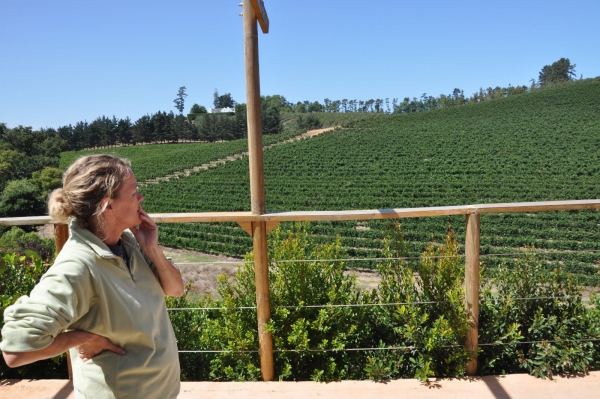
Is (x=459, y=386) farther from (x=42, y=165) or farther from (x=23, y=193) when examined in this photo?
(x=42, y=165)

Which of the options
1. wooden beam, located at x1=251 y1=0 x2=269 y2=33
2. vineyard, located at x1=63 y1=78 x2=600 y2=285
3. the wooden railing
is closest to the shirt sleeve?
the wooden railing

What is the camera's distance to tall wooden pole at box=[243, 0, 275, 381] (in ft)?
6.98

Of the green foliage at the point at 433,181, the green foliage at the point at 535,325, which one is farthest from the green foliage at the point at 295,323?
the green foliage at the point at 433,181

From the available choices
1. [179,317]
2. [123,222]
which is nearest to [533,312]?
[179,317]

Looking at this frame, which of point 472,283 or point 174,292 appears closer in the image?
point 174,292

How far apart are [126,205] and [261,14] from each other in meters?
1.39

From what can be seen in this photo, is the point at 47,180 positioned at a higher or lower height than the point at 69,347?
lower

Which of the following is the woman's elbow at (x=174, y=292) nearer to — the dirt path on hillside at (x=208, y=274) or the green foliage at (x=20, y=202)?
the dirt path on hillside at (x=208, y=274)

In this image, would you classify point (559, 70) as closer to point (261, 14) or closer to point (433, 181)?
point (433, 181)

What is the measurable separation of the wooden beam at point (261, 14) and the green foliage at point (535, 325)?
1.95 meters

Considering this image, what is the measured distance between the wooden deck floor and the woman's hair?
1444 mm

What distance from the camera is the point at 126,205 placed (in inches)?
46.6

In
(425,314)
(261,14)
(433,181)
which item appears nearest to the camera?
(261,14)

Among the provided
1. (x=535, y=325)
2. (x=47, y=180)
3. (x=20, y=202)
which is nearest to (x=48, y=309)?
(x=535, y=325)
